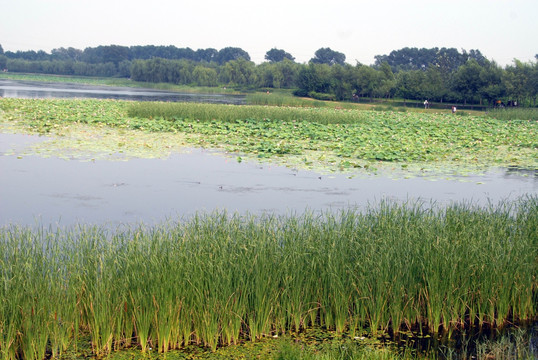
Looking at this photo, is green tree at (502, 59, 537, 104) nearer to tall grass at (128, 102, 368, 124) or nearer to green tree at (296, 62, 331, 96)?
green tree at (296, 62, 331, 96)

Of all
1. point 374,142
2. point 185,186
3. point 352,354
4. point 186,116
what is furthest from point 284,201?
point 186,116

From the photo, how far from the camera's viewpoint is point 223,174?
13594mm

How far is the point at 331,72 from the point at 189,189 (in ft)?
216

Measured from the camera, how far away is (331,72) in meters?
74.9

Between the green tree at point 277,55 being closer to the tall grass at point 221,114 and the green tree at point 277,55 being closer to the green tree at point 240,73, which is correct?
the green tree at point 240,73

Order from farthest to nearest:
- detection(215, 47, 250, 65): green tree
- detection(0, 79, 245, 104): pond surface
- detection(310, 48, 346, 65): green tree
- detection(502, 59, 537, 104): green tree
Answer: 1. detection(215, 47, 250, 65): green tree
2. detection(310, 48, 346, 65): green tree
3. detection(502, 59, 537, 104): green tree
4. detection(0, 79, 245, 104): pond surface

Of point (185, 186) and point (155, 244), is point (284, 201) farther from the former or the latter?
point (155, 244)

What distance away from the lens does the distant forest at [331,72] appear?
55.0 metres

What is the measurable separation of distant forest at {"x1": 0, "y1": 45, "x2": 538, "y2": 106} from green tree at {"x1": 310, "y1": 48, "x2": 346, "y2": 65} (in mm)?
203

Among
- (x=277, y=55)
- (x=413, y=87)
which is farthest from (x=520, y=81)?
(x=277, y=55)

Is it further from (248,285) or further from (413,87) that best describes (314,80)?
(248,285)

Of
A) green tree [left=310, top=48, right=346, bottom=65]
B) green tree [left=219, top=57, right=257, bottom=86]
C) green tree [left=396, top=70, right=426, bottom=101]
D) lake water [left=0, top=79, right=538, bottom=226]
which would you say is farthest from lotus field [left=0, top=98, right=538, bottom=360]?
green tree [left=310, top=48, right=346, bottom=65]

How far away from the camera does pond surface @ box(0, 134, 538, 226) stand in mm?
9617

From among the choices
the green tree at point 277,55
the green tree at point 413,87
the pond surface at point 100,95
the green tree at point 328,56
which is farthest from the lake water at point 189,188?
the green tree at point 277,55
